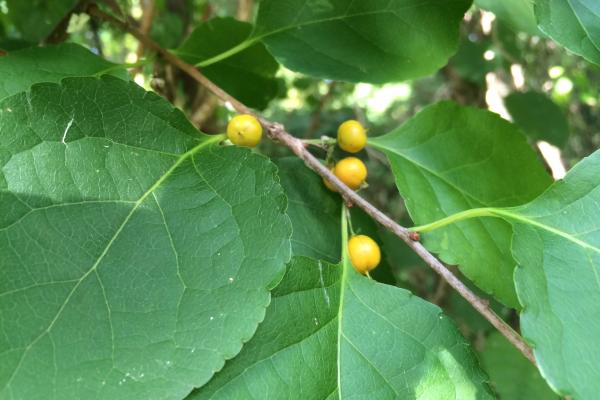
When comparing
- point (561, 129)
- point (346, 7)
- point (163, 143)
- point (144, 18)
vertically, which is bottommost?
point (561, 129)

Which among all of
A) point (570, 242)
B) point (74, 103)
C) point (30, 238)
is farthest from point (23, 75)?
point (570, 242)

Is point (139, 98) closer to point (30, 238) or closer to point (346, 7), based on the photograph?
point (30, 238)

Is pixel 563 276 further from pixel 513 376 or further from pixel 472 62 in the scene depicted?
pixel 472 62

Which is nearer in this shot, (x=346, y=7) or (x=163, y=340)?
(x=163, y=340)

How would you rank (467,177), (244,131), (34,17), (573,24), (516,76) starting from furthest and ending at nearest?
(516,76), (34,17), (467,177), (244,131), (573,24)

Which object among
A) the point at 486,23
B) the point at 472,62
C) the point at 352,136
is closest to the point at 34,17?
the point at 352,136

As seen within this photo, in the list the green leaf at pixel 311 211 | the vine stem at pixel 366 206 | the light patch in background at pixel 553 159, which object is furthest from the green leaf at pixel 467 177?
the light patch in background at pixel 553 159
